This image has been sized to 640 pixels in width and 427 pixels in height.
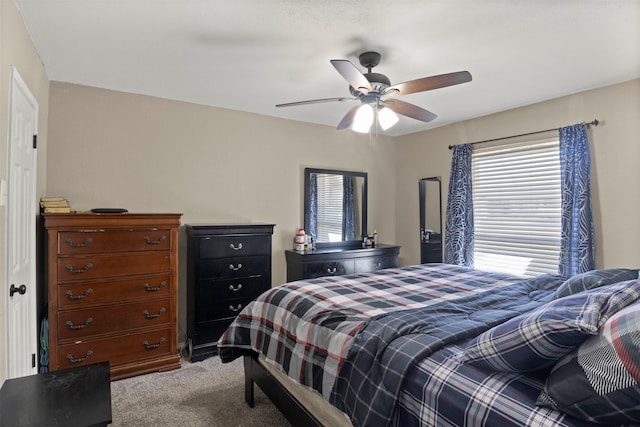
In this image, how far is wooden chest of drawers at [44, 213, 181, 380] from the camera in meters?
2.62

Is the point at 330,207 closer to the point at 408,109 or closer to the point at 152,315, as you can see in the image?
the point at 408,109

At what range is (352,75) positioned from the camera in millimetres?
2148

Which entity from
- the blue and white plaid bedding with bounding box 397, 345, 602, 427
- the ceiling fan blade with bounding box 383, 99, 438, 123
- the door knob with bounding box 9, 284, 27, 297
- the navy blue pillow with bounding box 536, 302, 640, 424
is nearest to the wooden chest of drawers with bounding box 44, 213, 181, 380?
the door knob with bounding box 9, 284, 27, 297

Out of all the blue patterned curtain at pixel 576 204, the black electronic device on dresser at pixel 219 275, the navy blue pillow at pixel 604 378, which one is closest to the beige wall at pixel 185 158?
the black electronic device on dresser at pixel 219 275

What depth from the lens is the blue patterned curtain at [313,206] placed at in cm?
439

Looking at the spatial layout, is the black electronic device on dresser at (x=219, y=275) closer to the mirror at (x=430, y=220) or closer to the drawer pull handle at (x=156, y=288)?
the drawer pull handle at (x=156, y=288)

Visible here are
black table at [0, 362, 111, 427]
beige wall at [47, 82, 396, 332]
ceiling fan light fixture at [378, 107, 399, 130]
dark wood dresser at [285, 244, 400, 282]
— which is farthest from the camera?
dark wood dresser at [285, 244, 400, 282]

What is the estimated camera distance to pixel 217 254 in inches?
132

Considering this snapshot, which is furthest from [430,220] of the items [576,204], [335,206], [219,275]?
[219,275]

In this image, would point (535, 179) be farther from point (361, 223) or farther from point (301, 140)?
point (301, 140)

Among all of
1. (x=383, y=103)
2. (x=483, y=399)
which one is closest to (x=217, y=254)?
(x=383, y=103)

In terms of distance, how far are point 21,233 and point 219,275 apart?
5.13 feet

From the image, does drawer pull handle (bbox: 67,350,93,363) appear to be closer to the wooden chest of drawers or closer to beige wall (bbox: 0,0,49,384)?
the wooden chest of drawers

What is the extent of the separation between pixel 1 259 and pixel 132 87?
2.04 m
